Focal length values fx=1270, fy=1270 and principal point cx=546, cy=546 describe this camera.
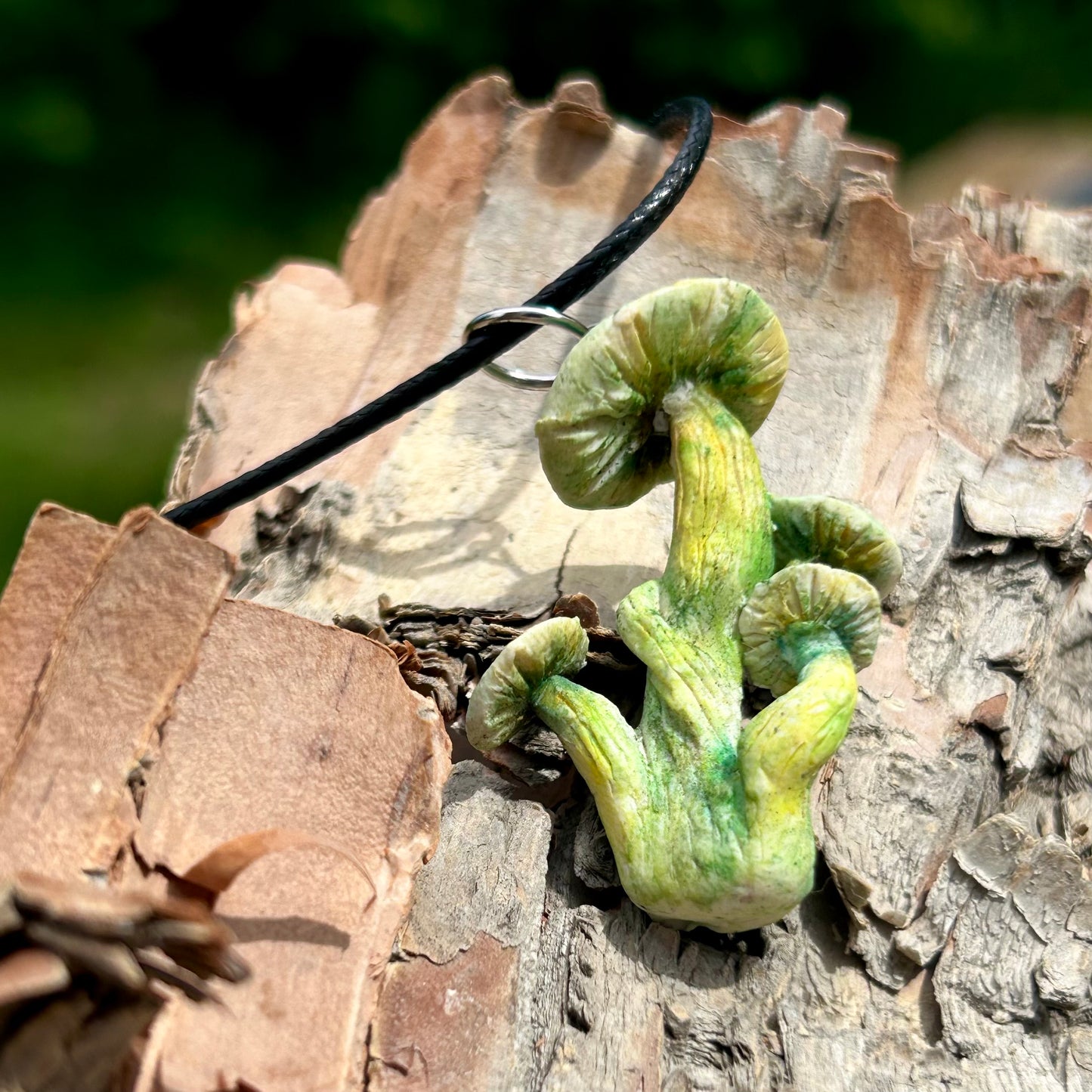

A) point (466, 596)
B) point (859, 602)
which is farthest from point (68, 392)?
point (859, 602)

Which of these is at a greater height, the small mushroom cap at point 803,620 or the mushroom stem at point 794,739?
the small mushroom cap at point 803,620

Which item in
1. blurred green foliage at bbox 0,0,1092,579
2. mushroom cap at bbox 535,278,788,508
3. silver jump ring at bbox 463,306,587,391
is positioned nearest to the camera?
mushroom cap at bbox 535,278,788,508

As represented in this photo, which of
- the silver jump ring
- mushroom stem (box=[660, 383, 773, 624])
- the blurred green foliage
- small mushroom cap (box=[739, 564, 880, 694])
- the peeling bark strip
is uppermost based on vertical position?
the blurred green foliage

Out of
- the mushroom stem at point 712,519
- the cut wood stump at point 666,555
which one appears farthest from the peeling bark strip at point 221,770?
the mushroom stem at point 712,519

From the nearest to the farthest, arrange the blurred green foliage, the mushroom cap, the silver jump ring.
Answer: the mushroom cap, the silver jump ring, the blurred green foliage

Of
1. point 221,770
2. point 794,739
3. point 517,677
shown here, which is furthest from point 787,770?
point 221,770

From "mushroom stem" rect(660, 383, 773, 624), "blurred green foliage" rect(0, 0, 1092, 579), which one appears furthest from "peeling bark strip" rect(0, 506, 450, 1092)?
"blurred green foliage" rect(0, 0, 1092, 579)

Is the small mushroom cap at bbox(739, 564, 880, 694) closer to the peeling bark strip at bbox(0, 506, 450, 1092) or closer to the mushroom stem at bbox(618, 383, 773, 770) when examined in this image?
the mushroom stem at bbox(618, 383, 773, 770)

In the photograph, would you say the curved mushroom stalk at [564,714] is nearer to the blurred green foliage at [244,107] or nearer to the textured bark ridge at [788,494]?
the textured bark ridge at [788,494]
